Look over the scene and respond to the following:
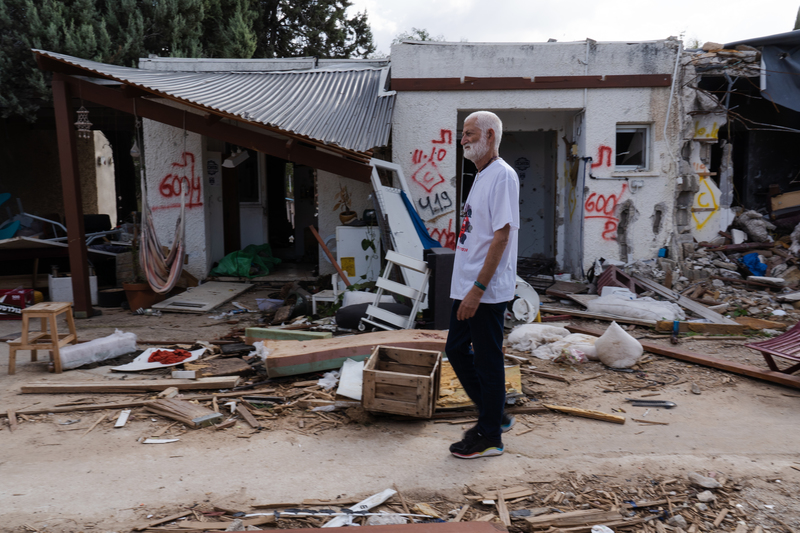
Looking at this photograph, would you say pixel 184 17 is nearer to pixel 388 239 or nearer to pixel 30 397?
pixel 388 239

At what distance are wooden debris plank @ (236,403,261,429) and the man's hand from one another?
1782mm

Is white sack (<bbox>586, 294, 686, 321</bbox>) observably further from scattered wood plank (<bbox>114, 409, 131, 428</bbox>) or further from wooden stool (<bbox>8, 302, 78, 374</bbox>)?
wooden stool (<bbox>8, 302, 78, 374</bbox>)

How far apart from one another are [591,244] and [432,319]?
4207mm

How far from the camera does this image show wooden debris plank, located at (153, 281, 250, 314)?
26.1 feet

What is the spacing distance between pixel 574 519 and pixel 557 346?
10.1 feet

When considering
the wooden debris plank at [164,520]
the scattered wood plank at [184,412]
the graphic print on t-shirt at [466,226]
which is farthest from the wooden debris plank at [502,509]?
the scattered wood plank at [184,412]

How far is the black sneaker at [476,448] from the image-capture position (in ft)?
10.8

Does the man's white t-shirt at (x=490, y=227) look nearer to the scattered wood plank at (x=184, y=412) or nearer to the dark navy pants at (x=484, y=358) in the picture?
the dark navy pants at (x=484, y=358)

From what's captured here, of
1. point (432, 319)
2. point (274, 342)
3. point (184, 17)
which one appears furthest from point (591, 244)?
point (184, 17)

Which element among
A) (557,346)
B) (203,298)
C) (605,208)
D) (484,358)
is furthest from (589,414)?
(203,298)

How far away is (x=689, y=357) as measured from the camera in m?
5.45

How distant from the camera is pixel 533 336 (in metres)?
5.85

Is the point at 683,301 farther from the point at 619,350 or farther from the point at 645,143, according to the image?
the point at 619,350

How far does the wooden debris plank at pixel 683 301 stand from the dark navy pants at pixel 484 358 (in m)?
5.04
